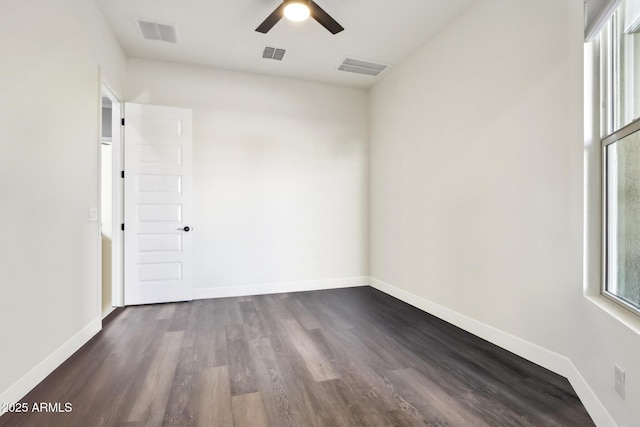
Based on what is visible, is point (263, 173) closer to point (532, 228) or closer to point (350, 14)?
point (350, 14)

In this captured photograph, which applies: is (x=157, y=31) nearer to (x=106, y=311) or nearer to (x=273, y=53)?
(x=273, y=53)

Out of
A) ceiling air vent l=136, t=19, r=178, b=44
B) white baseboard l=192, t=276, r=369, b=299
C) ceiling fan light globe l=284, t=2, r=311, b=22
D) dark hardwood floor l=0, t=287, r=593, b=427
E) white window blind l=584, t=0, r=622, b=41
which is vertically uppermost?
ceiling air vent l=136, t=19, r=178, b=44

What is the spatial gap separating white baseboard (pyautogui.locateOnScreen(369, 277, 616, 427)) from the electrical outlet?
174 mm

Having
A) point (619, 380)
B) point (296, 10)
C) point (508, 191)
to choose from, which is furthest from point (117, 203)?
point (619, 380)

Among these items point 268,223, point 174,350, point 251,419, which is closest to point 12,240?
point 174,350

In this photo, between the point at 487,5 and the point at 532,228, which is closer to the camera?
the point at 532,228

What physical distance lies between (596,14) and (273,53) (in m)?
3.19

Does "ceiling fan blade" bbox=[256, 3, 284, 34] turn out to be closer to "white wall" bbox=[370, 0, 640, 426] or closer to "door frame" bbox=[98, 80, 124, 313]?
"white wall" bbox=[370, 0, 640, 426]

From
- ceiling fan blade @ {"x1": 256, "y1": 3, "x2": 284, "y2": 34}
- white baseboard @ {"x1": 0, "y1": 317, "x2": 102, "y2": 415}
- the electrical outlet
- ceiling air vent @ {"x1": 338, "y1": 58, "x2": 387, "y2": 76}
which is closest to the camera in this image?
the electrical outlet

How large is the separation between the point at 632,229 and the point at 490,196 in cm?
125

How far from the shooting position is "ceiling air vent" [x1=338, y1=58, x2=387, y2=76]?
425 cm

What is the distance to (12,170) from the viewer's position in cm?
193

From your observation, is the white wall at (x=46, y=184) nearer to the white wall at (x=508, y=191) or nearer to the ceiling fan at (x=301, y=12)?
the ceiling fan at (x=301, y=12)

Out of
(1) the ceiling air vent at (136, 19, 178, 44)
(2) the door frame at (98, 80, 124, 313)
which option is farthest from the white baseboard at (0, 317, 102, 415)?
(1) the ceiling air vent at (136, 19, 178, 44)
